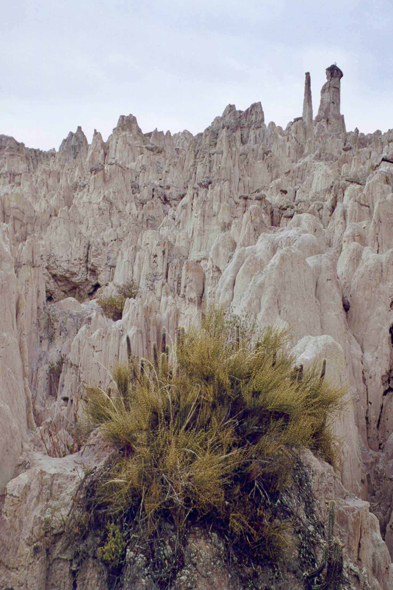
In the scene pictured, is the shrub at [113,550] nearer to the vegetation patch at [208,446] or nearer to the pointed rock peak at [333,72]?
the vegetation patch at [208,446]

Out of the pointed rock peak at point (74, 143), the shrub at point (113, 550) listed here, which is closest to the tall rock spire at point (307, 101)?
the pointed rock peak at point (74, 143)

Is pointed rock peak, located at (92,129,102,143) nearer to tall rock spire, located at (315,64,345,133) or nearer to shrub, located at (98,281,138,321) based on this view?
shrub, located at (98,281,138,321)

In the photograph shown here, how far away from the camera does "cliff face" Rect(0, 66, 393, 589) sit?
8250 millimetres

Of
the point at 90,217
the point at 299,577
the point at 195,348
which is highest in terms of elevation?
the point at 90,217

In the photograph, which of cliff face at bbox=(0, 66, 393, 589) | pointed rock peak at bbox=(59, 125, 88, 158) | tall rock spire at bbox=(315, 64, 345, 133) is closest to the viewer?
cliff face at bbox=(0, 66, 393, 589)

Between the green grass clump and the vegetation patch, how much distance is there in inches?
0.5

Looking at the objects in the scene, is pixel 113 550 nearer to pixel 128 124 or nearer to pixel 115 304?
pixel 115 304

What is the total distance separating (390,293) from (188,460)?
29.0 ft

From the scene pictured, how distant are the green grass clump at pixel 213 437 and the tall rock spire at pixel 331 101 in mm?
55643

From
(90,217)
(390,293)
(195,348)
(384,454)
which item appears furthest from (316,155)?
(195,348)

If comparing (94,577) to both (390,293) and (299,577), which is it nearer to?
(299,577)

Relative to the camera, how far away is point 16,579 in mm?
4574

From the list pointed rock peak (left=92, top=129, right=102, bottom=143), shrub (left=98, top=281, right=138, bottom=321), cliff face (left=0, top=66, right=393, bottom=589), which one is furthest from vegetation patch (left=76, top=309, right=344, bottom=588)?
pointed rock peak (left=92, top=129, right=102, bottom=143)

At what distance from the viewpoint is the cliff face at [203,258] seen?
8250mm
